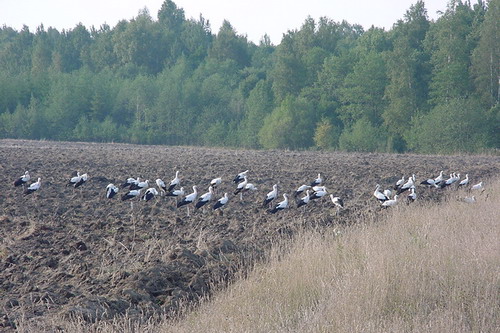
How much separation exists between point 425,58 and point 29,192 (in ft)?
131

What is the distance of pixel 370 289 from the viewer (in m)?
7.71

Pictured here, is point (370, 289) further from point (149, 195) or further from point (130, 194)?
point (130, 194)

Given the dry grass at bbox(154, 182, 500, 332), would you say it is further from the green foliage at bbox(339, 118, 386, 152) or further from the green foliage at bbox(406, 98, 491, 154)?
the green foliage at bbox(339, 118, 386, 152)

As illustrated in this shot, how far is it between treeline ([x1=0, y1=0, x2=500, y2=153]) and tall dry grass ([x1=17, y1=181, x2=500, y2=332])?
37.7 metres

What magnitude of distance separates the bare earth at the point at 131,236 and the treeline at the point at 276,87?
2428 cm

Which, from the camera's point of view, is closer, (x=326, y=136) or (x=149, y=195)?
(x=149, y=195)

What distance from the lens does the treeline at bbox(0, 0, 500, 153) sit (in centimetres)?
4888

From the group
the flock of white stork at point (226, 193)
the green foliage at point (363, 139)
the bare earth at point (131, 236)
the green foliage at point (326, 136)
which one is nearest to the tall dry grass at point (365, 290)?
the bare earth at point (131, 236)

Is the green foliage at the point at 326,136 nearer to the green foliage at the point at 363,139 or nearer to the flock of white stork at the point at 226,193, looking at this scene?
the green foliage at the point at 363,139

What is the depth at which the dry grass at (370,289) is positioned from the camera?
22.8ft

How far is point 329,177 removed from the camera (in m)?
24.8

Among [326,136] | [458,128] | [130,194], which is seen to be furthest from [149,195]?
[326,136]

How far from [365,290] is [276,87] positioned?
55.1 meters

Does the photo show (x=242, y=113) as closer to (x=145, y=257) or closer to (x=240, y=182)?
(x=240, y=182)
